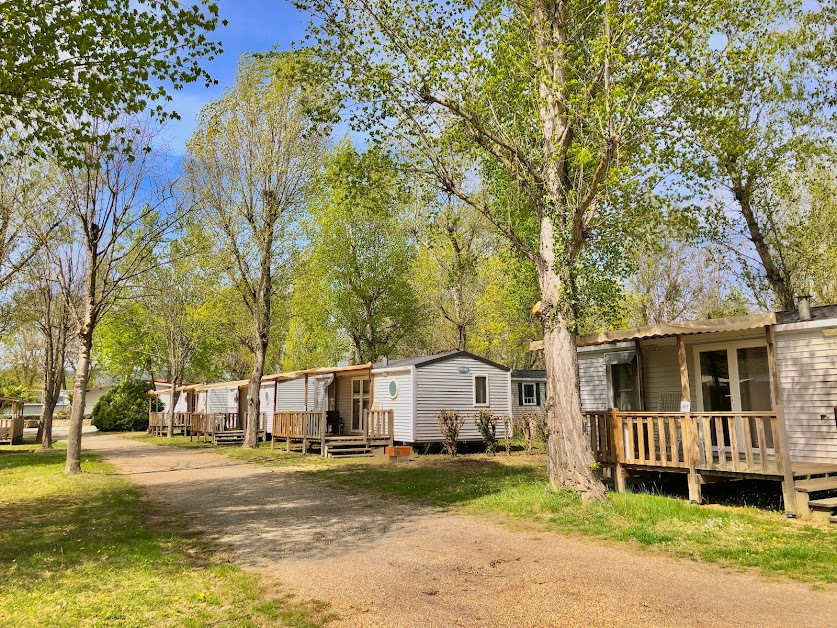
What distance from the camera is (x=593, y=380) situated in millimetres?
13383

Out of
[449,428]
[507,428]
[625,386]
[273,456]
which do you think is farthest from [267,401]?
[625,386]

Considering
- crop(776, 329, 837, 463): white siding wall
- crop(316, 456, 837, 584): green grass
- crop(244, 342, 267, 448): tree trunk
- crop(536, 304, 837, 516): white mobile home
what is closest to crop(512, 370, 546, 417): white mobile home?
crop(244, 342, 267, 448): tree trunk

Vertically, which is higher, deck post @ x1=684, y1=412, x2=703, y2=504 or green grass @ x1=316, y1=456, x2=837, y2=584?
deck post @ x1=684, y1=412, x2=703, y2=504

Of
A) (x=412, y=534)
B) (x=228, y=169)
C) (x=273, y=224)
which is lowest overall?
(x=412, y=534)

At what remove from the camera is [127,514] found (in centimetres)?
853

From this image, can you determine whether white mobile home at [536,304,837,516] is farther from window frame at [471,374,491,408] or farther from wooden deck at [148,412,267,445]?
wooden deck at [148,412,267,445]

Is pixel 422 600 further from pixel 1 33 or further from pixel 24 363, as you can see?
pixel 24 363

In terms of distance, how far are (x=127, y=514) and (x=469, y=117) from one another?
8.03 meters

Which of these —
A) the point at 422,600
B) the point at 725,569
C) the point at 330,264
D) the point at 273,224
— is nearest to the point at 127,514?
the point at 422,600

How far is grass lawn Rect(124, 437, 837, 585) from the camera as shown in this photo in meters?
5.92

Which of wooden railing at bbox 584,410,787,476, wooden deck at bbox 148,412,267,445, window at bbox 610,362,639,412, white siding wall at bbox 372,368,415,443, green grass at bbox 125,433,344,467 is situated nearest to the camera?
wooden railing at bbox 584,410,787,476

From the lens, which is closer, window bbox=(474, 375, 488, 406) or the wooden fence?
window bbox=(474, 375, 488, 406)

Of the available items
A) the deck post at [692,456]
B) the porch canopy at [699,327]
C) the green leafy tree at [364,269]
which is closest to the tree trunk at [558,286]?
the deck post at [692,456]

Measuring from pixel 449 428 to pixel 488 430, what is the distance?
1.29 m
